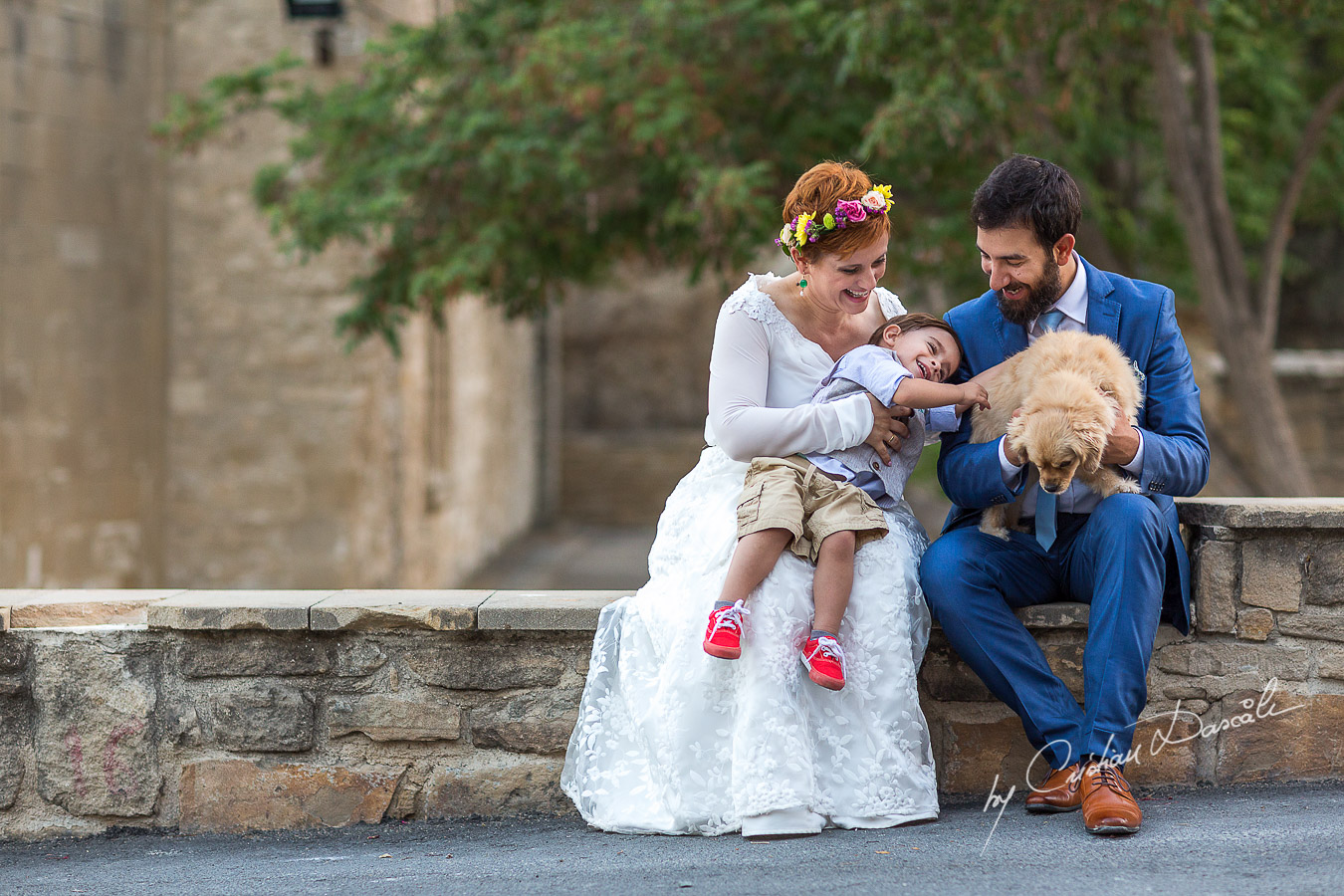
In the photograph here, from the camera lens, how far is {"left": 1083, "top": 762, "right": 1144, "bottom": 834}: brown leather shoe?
2609mm

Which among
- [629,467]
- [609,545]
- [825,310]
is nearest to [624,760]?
[825,310]

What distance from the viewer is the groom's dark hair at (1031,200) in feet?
9.53

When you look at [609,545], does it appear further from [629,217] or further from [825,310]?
[825,310]

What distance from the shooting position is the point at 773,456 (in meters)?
3.03

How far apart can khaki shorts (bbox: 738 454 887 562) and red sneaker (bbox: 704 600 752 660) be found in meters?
0.20

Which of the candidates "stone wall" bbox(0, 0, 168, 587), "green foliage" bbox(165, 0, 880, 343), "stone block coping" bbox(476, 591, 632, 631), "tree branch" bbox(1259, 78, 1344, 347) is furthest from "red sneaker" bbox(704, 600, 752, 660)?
"stone wall" bbox(0, 0, 168, 587)

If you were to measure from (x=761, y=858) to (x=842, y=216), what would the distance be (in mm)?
1601

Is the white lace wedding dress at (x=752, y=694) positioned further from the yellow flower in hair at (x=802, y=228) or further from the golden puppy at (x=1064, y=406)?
the golden puppy at (x=1064, y=406)

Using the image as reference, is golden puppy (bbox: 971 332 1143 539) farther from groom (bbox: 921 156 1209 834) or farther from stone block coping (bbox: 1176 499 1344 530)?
stone block coping (bbox: 1176 499 1344 530)

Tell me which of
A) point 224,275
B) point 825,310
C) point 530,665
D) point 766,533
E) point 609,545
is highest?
point 224,275

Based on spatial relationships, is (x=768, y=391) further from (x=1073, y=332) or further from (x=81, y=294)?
(x=81, y=294)

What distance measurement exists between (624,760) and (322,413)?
689 cm

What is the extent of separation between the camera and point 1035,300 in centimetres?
302

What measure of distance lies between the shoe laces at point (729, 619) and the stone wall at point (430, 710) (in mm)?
461
